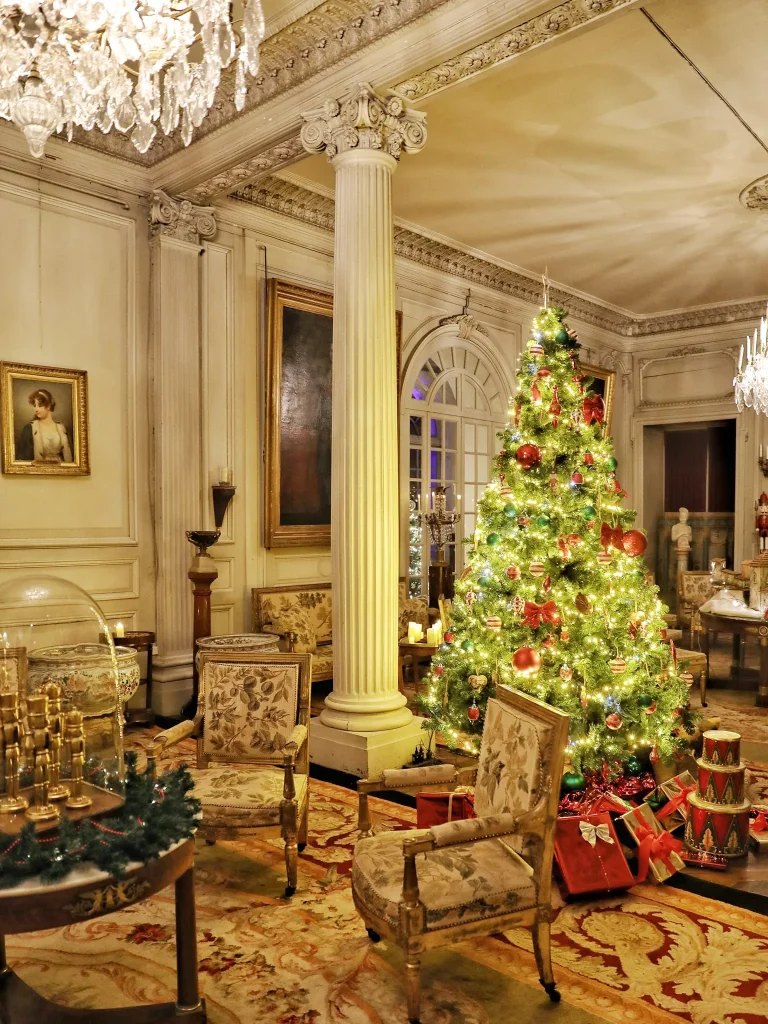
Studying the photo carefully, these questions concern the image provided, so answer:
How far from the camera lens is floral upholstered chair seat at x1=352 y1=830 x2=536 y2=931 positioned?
2.39 m

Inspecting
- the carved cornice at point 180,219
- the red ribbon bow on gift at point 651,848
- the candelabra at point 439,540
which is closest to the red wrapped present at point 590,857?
the red ribbon bow on gift at point 651,848

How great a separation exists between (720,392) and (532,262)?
3782 millimetres

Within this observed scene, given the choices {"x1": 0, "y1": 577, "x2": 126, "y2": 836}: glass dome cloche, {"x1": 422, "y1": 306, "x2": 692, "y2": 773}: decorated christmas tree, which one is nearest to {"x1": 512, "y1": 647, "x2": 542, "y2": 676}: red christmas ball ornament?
{"x1": 422, "y1": 306, "x2": 692, "y2": 773}: decorated christmas tree

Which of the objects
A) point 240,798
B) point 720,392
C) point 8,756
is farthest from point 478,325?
point 8,756

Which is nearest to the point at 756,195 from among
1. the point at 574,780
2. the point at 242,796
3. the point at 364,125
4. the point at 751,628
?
the point at 751,628

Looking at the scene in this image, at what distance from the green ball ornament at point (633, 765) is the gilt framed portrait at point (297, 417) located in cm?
367

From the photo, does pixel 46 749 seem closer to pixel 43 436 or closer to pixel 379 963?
pixel 379 963

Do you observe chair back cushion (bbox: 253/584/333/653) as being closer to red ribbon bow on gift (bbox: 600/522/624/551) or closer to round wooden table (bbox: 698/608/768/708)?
red ribbon bow on gift (bbox: 600/522/624/551)

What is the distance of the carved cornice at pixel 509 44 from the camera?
12.5 ft

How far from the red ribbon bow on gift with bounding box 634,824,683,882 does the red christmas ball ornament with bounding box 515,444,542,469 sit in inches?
66.8

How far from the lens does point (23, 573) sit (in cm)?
536

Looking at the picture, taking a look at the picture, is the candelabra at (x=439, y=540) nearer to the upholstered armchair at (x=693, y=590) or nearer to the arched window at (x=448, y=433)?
the arched window at (x=448, y=433)

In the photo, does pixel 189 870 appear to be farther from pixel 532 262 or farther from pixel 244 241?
pixel 532 262

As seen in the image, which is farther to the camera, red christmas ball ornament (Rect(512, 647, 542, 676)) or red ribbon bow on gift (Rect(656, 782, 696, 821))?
red christmas ball ornament (Rect(512, 647, 542, 676))
